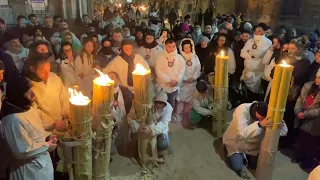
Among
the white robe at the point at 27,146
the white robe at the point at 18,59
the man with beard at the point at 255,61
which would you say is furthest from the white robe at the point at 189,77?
the white robe at the point at 27,146

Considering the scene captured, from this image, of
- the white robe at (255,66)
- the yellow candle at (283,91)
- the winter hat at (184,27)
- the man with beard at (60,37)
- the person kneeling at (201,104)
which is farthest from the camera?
the winter hat at (184,27)

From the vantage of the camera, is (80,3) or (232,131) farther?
(80,3)

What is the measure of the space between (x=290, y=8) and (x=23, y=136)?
15487 mm

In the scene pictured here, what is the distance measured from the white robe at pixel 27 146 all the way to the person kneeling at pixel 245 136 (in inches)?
97.0

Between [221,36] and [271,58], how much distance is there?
1.09m

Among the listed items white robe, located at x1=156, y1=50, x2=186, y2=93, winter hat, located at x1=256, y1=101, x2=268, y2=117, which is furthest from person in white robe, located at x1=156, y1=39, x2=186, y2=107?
winter hat, located at x1=256, y1=101, x2=268, y2=117

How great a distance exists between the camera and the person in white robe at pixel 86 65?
17.7 feet

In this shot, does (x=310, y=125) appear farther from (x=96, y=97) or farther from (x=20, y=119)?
(x=20, y=119)

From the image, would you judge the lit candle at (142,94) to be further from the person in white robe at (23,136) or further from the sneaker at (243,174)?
the sneaker at (243,174)

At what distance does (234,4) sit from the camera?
19.7 metres

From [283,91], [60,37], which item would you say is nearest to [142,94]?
[283,91]

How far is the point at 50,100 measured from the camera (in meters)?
3.73

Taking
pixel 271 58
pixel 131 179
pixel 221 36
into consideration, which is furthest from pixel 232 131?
pixel 221 36

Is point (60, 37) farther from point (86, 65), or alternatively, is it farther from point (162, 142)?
point (162, 142)
